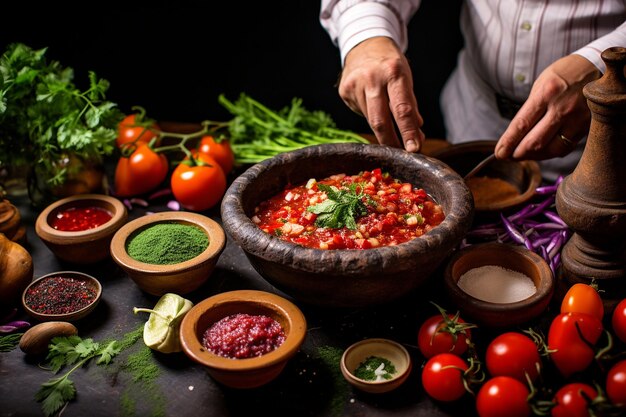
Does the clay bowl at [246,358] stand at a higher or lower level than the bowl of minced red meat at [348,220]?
lower

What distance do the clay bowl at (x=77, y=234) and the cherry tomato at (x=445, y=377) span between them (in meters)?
1.40

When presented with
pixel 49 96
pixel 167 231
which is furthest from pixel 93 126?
pixel 167 231

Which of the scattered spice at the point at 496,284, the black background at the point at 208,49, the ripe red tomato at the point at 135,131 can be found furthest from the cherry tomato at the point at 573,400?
the black background at the point at 208,49

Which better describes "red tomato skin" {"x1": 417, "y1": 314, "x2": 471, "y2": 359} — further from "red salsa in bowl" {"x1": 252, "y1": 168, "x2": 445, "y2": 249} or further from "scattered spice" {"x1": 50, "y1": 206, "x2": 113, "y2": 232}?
"scattered spice" {"x1": 50, "y1": 206, "x2": 113, "y2": 232}

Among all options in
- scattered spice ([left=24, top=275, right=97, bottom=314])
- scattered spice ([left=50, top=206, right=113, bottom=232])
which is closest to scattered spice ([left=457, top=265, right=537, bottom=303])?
scattered spice ([left=24, top=275, right=97, bottom=314])

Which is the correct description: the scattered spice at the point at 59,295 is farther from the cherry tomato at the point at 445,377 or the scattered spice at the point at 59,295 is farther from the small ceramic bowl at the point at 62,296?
the cherry tomato at the point at 445,377

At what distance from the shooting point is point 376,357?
80.6 inches

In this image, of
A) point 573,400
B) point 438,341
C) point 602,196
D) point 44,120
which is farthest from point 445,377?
point 44,120

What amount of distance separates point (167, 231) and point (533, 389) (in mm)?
1443

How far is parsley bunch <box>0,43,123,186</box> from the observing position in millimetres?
2768

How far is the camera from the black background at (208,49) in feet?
12.4

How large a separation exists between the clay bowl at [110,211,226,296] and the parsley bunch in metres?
0.56

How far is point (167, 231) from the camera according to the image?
247 cm

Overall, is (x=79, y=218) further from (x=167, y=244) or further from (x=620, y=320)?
(x=620, y=320)
